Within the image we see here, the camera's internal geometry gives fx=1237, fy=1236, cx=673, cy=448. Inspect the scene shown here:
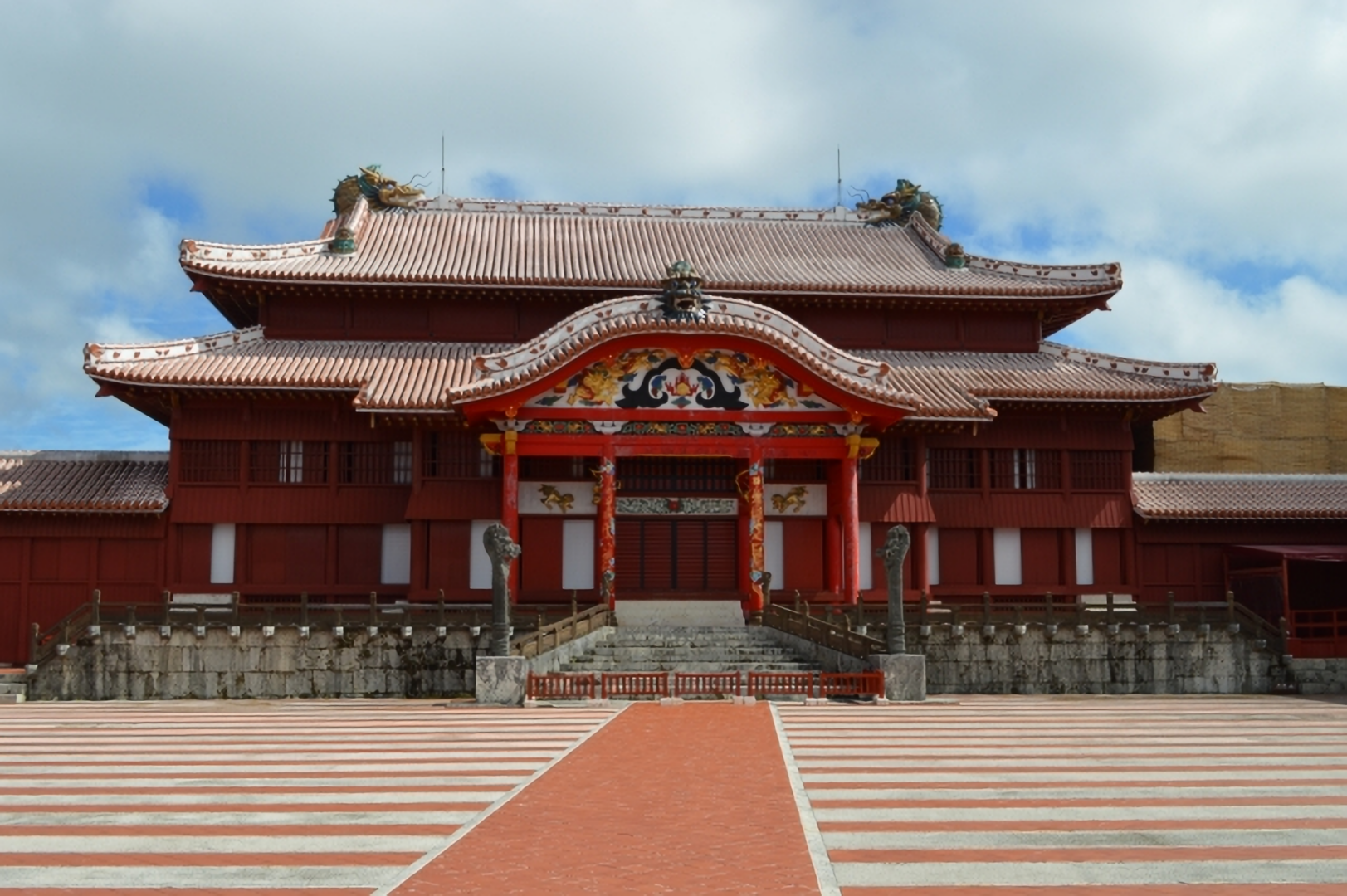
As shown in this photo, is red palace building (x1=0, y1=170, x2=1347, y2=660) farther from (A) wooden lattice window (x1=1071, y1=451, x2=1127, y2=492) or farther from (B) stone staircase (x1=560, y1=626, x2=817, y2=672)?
(B) stone staircase (x1=560, y1=626, x2=817, y2=672)

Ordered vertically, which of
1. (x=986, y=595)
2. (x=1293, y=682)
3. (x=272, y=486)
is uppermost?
(x=272, y=486)

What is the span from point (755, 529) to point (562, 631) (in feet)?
19.5

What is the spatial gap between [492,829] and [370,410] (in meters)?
19.4

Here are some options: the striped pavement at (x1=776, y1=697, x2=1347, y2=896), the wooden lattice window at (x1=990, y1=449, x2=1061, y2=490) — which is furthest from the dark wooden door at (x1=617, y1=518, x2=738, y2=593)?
the striped pavement at (x1=776, y1=697, x2=1347, y2=896)

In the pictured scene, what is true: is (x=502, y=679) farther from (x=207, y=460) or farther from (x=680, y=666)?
(x=207, y=460)

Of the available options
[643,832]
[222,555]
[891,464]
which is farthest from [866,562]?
[643,832]

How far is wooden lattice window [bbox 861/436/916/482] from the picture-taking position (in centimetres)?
3178

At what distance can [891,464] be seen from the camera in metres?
31.9

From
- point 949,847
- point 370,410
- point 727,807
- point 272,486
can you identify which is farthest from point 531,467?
point 949,847

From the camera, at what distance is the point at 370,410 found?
1120 inches

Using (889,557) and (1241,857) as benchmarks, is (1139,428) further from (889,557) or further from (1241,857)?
(1241,857)

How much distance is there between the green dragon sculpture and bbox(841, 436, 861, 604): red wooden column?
44.9 ft

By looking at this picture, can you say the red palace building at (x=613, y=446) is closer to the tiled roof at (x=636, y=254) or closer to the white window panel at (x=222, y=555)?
the white window panel at (x=222, y=555)

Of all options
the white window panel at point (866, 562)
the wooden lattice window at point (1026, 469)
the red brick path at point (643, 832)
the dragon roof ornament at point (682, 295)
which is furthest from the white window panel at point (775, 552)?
the red brick path at point (643, 832)
